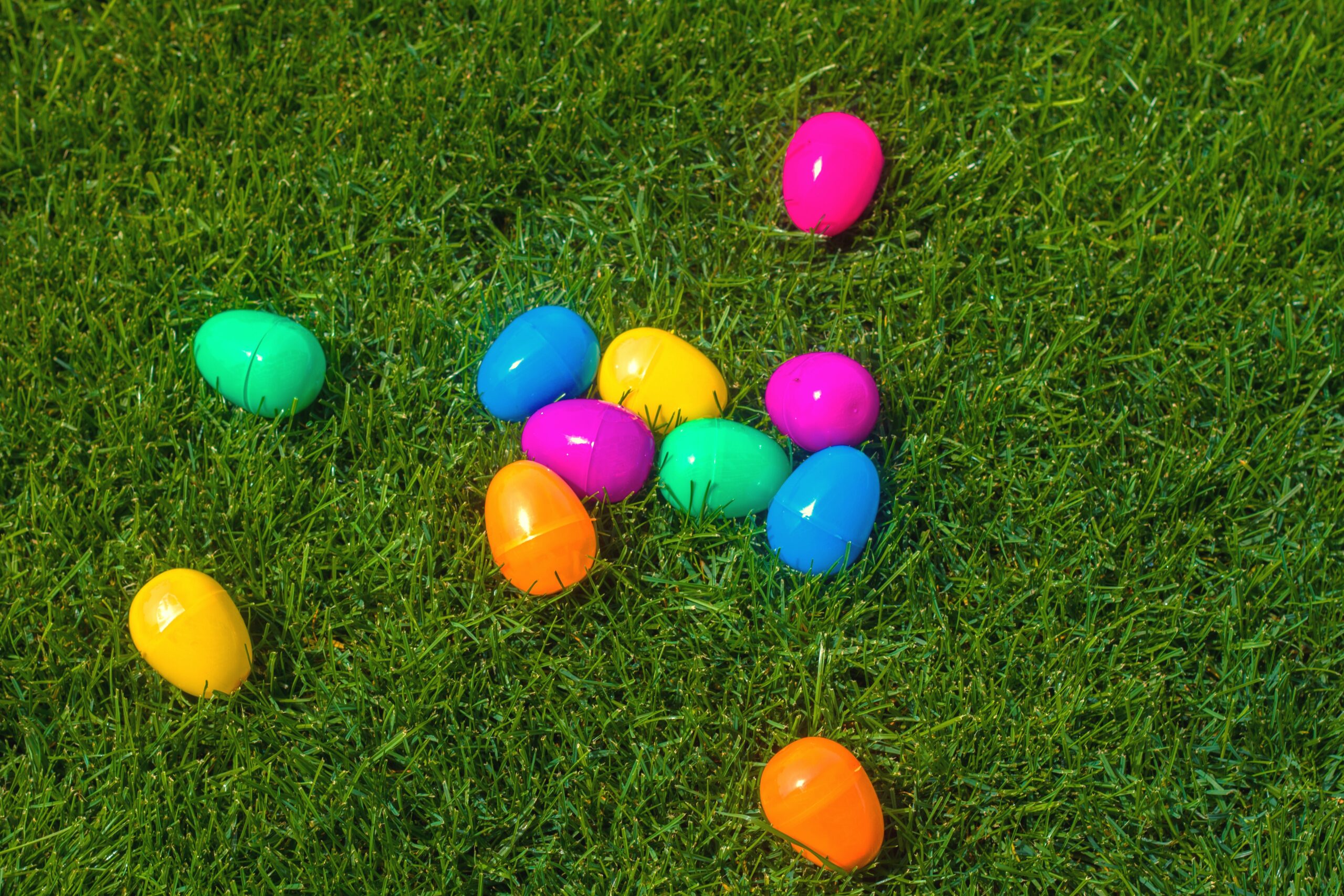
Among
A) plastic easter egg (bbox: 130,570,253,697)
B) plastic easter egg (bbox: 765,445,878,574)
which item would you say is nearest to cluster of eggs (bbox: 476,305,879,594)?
plastic easter egg (bbox: 765,445,878,574)

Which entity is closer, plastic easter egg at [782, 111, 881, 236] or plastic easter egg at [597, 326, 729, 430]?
plastic easter egg at [597, 326, 729, 430]

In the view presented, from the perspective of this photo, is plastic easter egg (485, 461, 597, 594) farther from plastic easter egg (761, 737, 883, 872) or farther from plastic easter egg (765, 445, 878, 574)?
plastic easter egg (761, 737, 883, 872)

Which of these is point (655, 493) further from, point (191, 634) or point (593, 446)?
point (191, 634)

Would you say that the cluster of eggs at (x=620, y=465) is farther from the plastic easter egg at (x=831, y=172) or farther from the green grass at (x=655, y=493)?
the plastic easter egg at (x=831, y=172)

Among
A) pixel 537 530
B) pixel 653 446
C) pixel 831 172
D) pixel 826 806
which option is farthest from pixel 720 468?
pixel 831 172

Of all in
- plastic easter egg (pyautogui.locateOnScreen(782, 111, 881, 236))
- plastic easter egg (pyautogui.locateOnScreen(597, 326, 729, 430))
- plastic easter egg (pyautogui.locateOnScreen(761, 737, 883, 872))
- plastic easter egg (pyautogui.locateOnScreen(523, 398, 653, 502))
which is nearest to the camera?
plastic easter egg (pyautogui.locateOnScreen(761, 737, 883, 872))

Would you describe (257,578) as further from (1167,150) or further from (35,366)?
(1167,150)

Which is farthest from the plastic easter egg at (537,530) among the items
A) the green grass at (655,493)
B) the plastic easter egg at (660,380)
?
Result: the plastic easter egg at (660,380)
